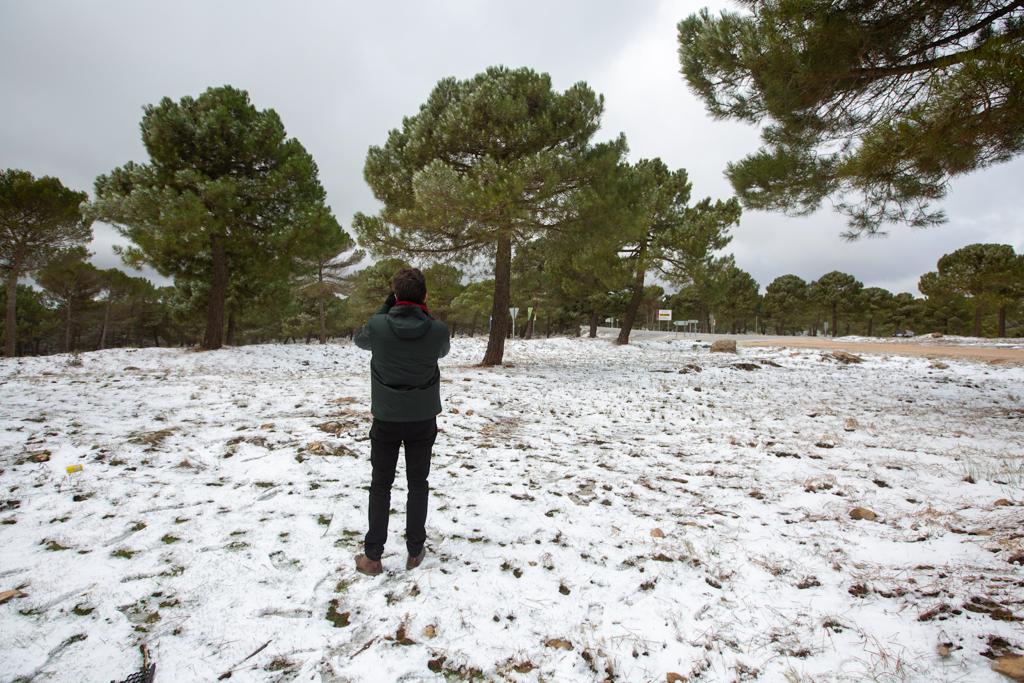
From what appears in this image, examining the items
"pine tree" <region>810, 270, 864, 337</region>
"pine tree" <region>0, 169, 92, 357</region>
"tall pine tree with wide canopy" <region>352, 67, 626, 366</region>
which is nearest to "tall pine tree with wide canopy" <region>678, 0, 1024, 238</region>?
"tall pine tree with wide canopy" <region>352, 67, 626, 366</region>

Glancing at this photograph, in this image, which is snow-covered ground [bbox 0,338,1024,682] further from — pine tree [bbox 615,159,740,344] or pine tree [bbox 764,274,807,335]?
pine tree [bbox 764,274,807,335]

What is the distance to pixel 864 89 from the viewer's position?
666cm

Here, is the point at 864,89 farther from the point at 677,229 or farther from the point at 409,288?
the point at 677,229

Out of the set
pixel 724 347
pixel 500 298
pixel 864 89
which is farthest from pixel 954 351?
pixel 500 298

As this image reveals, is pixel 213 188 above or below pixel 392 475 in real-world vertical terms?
above

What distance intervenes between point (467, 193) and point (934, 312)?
65.3 metres

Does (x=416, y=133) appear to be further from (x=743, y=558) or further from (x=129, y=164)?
(x=743, y=558)

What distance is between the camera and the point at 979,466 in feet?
14.1

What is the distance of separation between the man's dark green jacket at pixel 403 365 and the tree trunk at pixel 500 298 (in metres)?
8.45

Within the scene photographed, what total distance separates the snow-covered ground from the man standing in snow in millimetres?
293

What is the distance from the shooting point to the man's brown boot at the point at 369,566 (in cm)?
280

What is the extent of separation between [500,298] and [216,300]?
418 inches

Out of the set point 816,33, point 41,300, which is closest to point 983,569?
point 816,33

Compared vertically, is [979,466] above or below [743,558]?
above
